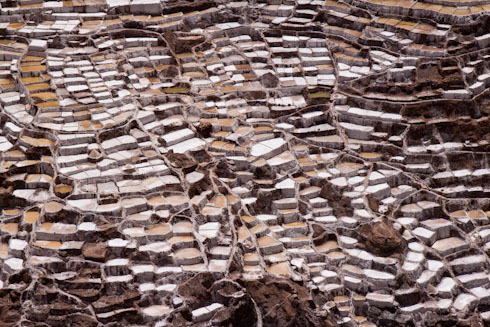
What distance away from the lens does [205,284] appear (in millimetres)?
17094

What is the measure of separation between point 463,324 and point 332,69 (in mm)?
6163

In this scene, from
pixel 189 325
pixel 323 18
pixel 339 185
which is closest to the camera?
pixel 189 325

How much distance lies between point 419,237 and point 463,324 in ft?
5.77

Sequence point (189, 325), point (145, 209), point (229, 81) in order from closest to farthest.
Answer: point (189, 325) → point (145, 209) → point (229, 81)

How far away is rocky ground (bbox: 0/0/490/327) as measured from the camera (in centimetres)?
1723

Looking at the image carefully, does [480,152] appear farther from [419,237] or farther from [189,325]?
[189,325]

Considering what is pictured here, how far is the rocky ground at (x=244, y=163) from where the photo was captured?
17.2 m

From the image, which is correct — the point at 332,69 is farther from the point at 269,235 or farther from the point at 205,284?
the point at 205,284

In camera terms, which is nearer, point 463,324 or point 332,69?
point 463,324

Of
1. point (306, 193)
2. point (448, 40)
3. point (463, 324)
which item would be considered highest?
point (448, 40)

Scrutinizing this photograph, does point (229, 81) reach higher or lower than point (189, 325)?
higher

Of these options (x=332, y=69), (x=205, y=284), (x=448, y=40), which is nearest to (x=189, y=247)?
(x=205, y=284)

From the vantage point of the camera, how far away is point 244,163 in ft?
63.5

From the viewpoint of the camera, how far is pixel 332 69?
71.2 feet
